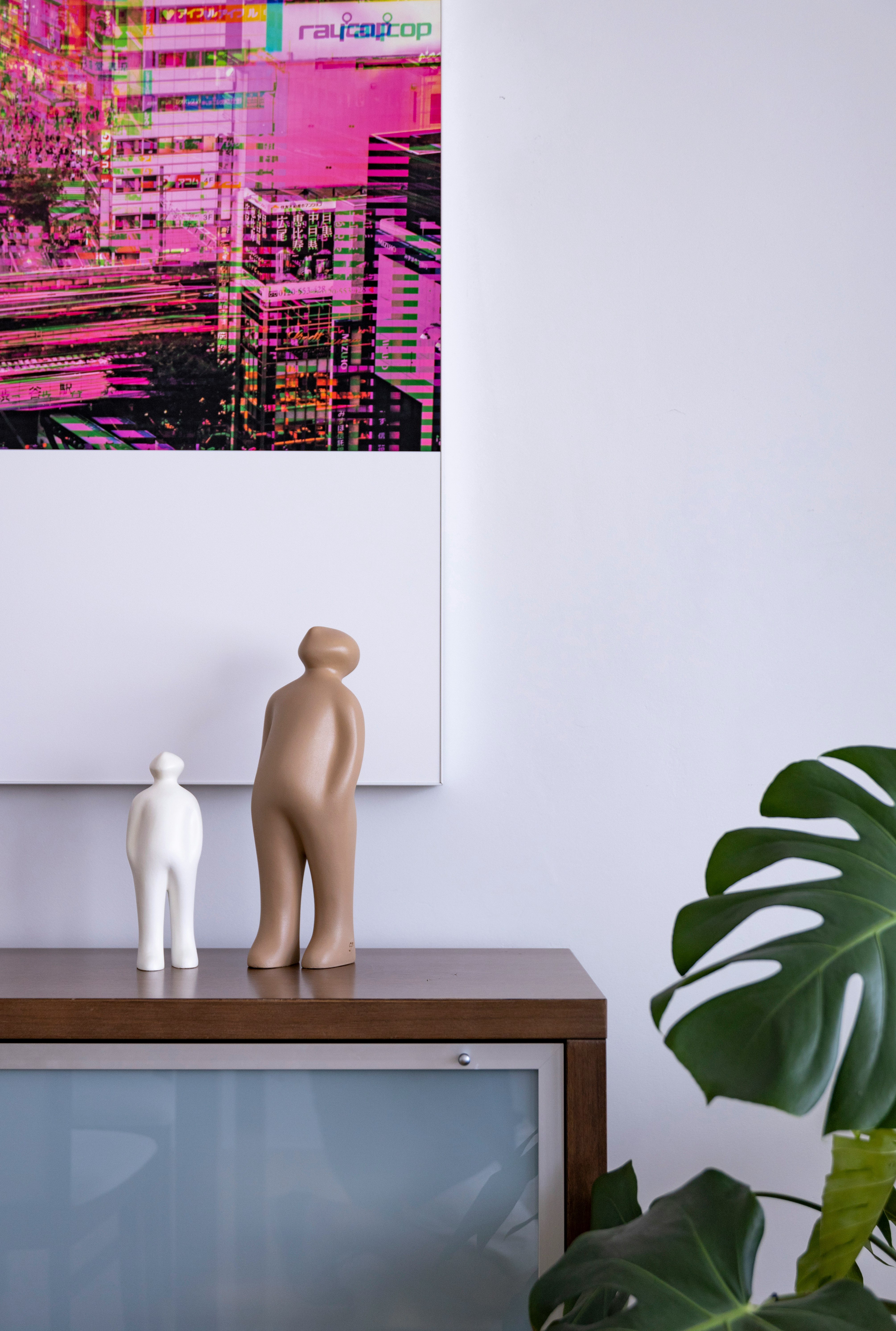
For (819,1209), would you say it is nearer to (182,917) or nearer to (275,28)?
(182,917)

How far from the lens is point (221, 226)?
134 centimetres

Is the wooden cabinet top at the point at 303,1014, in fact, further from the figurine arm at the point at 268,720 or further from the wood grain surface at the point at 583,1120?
the figurine arm at the point at 268,720

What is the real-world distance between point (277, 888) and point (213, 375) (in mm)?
724

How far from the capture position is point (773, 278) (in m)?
1.36

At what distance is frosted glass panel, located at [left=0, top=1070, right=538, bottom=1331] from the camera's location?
929 mm

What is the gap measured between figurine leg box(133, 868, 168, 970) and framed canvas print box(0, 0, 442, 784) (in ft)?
0.70

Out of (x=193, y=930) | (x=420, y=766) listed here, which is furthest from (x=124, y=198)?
(x=193, y=930)

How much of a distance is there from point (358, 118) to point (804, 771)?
3.59 feet

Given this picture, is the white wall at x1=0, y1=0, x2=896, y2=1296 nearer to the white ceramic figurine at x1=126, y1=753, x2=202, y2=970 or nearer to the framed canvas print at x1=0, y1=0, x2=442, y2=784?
the framed canvas print at x1=0, y1=0, x2=442, y2=784

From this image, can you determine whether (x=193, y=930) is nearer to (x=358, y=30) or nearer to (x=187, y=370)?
(x=187, y=370)

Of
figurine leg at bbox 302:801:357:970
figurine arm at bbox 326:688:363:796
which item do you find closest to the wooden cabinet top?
figurine leg at bbox 302:801:357:970

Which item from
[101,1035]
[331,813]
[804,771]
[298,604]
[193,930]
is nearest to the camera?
[804,771]

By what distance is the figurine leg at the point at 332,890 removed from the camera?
3.55 ft

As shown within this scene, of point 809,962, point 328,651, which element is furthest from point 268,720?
point 809,962
